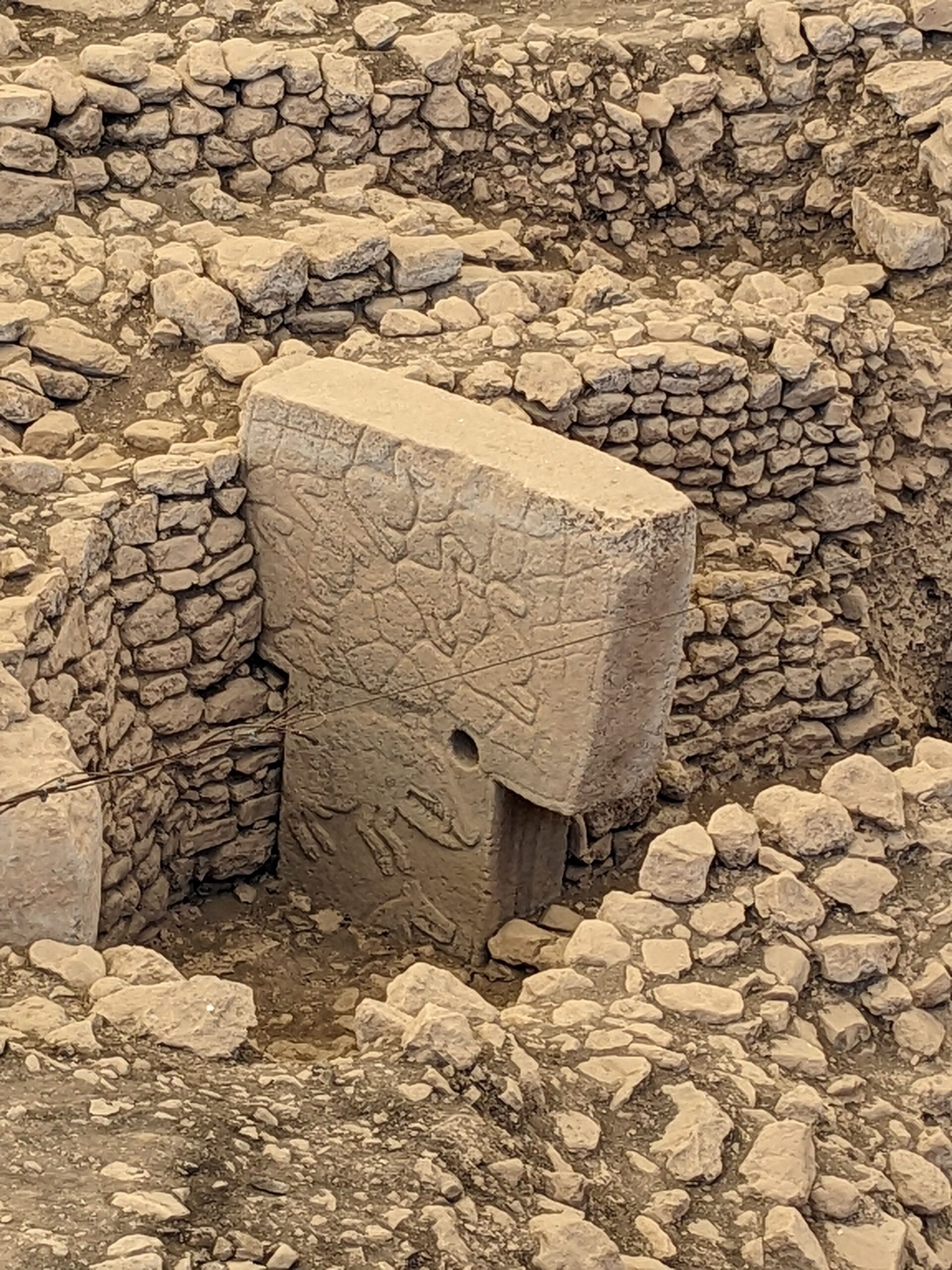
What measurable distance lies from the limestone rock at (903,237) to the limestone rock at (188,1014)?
4.12 meters

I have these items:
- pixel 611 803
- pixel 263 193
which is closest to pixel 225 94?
pixel 263 193

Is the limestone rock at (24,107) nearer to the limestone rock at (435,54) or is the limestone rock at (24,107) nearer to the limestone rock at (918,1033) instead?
the limestone rock at (435,54)

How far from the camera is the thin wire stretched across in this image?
4.70 m

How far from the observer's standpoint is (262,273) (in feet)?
22.0

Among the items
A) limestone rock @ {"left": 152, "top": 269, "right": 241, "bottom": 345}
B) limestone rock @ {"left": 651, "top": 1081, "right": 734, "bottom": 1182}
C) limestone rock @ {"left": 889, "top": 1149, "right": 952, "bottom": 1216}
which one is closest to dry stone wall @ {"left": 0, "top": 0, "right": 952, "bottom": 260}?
limestone rock @ {"left": 152, "top": 269, "right": 241, "bottom": 345}

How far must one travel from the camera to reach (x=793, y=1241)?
437 cm

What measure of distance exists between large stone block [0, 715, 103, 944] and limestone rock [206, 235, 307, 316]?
2117 mm

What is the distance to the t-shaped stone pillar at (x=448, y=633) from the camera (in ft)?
18.4

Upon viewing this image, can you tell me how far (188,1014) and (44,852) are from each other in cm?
58

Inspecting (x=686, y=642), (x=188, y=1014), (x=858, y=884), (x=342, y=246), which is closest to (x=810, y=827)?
(x=858, y=884)

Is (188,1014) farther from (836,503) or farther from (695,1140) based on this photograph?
(836,503)

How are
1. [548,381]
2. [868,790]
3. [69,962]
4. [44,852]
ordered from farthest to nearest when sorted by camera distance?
[548,381] → [868,790] → [44,852] → [69,962]

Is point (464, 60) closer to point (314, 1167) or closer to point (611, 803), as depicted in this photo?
point (611, 803)

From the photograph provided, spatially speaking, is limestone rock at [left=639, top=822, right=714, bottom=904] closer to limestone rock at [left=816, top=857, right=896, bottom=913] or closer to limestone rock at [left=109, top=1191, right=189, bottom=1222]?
limestone rock at [left=816, top=857, right=896, bottom=913]
